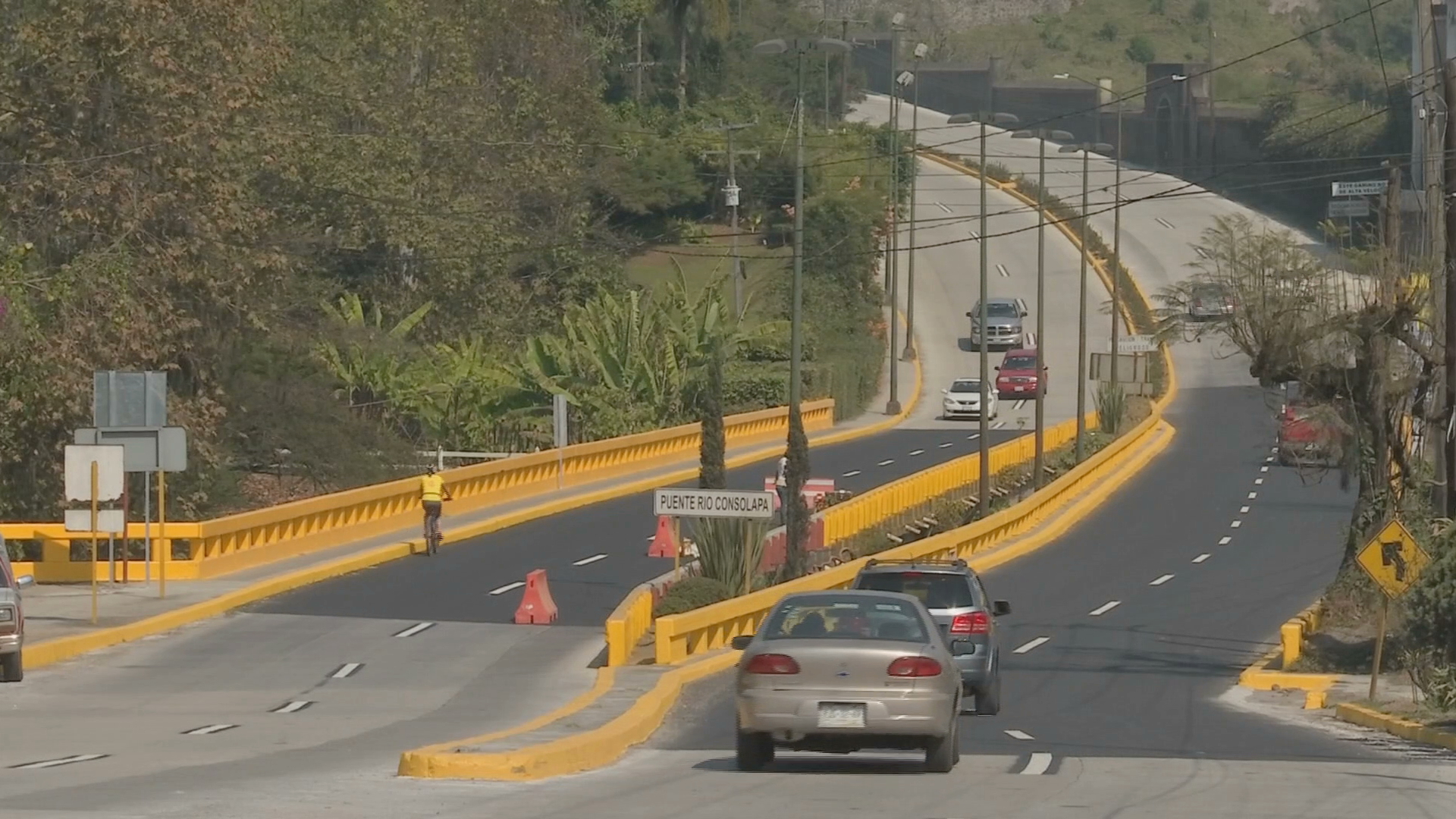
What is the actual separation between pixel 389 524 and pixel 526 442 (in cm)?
1613

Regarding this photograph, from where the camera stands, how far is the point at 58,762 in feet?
57.1

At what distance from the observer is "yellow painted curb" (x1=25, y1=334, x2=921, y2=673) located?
1078 inches

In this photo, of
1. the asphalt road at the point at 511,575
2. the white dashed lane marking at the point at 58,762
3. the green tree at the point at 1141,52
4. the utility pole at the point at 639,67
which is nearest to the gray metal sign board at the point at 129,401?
the asphalt road at the point at 511,575

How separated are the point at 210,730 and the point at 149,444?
12625 mm

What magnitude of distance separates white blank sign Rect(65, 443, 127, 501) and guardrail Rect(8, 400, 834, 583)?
2.32 metres

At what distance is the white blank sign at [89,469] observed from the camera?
31.0 meters

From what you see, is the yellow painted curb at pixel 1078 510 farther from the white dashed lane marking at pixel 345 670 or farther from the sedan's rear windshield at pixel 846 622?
the sedan's rear windshield at pixel 846 622

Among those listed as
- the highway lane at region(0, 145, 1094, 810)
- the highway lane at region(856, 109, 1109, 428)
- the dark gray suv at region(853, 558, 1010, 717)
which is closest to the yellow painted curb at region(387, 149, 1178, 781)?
the highway lane at region(0, 145, 1094, 810)

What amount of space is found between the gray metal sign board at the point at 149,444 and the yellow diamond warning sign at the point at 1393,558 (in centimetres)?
1709

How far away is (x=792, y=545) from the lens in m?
35.8

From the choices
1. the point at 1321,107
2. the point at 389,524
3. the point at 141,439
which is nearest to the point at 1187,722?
the point at 141,439

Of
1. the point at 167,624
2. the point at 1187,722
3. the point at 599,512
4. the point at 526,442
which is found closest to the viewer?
the point at 1187,722

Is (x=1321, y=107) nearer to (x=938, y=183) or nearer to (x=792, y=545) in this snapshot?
(x=938, y=183)

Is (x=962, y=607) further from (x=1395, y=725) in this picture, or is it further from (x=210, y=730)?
(x=210, y=730)
